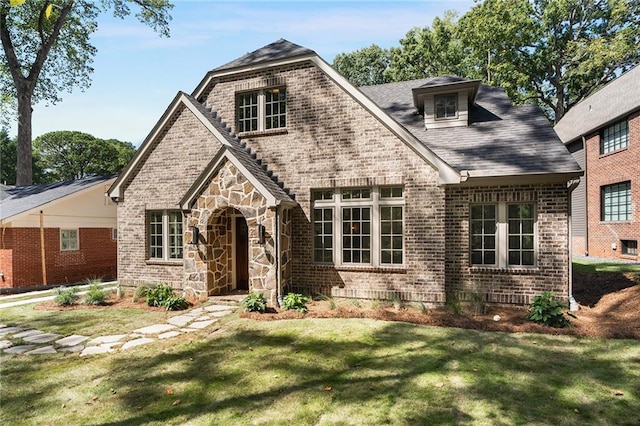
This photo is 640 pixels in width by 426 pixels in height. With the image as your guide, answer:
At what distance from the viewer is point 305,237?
31.9ft

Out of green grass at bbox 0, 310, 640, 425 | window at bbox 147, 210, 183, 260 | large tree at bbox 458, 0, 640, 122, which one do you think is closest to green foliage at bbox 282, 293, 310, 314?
green grass at bbox 0, 310, 640, 425

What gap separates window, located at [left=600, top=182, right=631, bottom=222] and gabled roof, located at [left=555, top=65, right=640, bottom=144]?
3349 millimetres

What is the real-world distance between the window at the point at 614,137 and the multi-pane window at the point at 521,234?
13.4 meters

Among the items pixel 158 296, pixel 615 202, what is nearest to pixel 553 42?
pixel 615 202

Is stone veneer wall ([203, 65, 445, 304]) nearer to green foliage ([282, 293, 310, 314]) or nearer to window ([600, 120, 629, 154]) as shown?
green foliage ([282, 293, 310, 314])

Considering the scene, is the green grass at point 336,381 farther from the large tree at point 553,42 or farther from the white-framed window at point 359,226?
the large tree at point 553,42

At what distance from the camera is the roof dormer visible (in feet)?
34.1

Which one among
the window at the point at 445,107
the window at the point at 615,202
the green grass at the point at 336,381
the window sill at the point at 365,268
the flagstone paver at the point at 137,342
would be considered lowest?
the flagstone paver at the point at 137,342

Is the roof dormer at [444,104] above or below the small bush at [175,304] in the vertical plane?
above

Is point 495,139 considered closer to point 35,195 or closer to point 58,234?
point 58,234

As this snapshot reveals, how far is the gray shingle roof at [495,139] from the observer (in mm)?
8258

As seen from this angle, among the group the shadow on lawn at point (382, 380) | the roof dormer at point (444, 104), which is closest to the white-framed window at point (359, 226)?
the shadow on lawn at point (382, 380)

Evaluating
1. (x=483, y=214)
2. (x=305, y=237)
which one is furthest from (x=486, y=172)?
(x=305, y=237)

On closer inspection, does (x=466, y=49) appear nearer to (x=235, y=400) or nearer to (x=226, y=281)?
(x=226, y=281)
